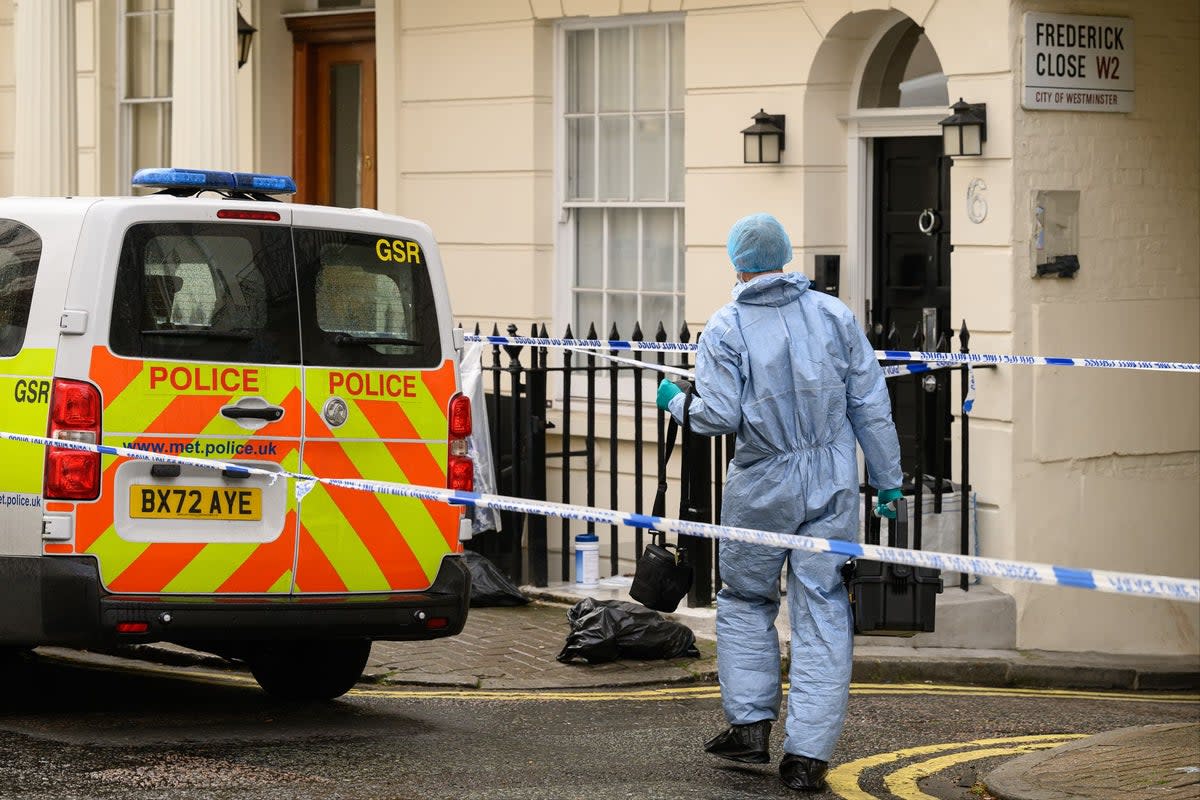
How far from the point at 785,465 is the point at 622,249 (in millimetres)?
6249

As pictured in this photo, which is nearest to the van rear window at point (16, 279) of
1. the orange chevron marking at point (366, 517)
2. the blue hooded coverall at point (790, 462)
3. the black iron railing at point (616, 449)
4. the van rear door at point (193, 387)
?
the van rear door at point (193, 387)

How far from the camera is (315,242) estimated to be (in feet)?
23.3

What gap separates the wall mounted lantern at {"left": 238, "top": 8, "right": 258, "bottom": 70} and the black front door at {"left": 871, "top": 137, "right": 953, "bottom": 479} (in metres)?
5.08

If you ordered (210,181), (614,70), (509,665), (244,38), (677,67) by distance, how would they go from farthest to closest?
(244,38), (614,70), (677,67), (509,665), (210,181)

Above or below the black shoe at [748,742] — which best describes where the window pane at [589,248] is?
above

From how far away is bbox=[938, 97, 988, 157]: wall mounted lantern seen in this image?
34.3 feet

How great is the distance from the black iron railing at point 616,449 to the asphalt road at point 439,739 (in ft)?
4.12

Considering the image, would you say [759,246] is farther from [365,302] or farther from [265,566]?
[265,566]

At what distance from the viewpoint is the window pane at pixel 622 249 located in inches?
496

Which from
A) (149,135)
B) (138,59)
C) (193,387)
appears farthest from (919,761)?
(138,59)

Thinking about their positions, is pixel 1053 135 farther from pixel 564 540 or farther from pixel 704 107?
pixel 564 540

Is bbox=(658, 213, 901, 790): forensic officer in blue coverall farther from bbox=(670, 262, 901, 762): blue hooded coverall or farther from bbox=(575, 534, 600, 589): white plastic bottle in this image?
bbox=(575, 534, 600, 589): white plastic bottle

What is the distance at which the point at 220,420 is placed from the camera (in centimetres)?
680

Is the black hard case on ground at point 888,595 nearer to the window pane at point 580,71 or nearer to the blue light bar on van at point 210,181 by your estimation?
the blue light bar on van at point 210,181
